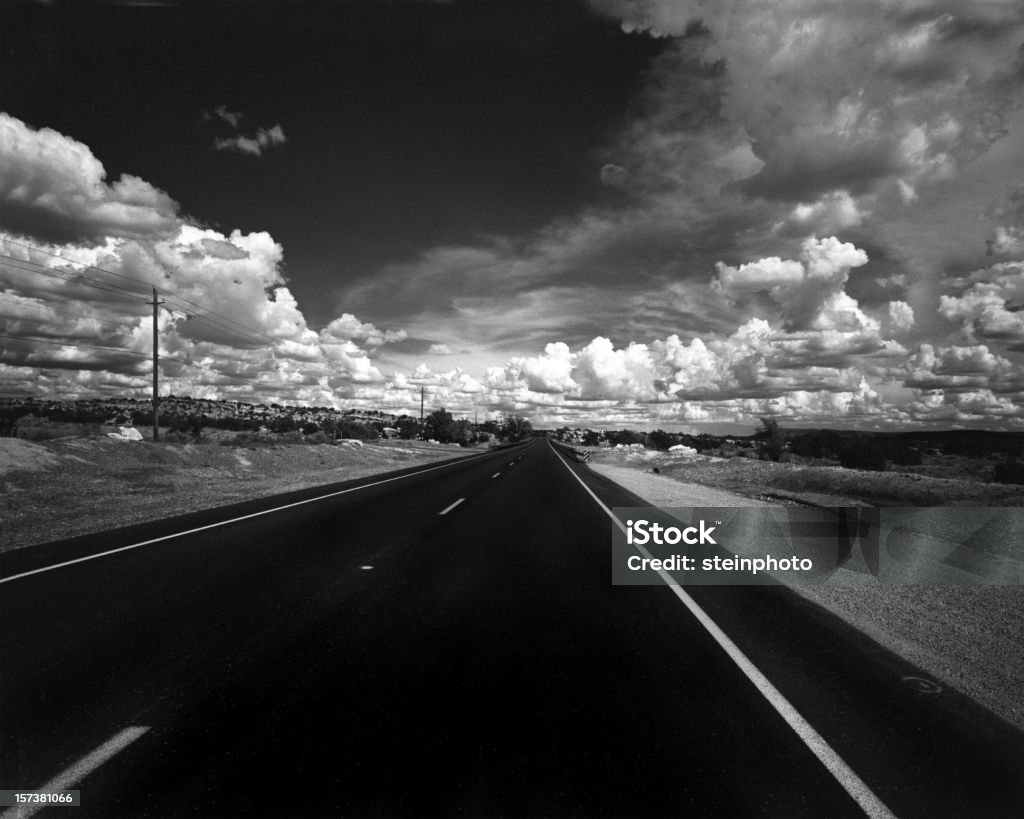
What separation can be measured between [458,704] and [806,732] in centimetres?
211

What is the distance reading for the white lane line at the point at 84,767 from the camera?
8.88 ft

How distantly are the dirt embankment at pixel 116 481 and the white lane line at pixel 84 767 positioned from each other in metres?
7.81

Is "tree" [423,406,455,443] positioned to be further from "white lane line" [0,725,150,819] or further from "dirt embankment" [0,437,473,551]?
"white lane line" [0,725,150,819]

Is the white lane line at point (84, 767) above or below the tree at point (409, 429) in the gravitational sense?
above

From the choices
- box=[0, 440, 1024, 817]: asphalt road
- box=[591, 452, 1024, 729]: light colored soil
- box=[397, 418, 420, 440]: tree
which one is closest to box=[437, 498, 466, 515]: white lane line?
box=[0, 440, 1024, 817]: asphalt road

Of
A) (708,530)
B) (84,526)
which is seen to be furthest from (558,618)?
(84,526)

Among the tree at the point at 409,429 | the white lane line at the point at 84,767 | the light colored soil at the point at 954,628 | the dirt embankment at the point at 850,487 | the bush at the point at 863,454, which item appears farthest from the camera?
the tree at the point at 409,429

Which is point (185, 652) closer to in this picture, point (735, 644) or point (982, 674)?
point (735, 644)

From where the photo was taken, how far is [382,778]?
2906 mm

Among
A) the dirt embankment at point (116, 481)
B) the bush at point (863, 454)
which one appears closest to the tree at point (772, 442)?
the bush at point (863, 454)

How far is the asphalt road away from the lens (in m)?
2.84

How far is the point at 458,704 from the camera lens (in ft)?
12.2

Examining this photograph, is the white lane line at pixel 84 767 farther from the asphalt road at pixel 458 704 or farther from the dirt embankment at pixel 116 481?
the dirt embankment at pixel 116 481

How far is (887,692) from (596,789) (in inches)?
97.2
